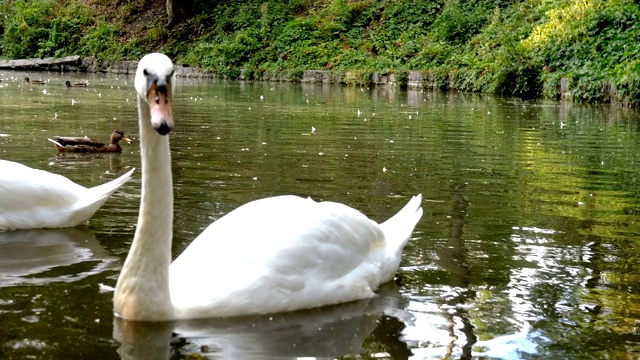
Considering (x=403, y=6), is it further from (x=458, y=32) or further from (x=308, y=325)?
(x=308, y=325)

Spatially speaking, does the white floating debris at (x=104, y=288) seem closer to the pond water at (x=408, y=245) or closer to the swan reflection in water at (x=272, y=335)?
the pond water at (x=408, y=245)

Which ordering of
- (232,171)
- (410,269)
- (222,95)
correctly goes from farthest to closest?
(222,95) < (232,171) < (410,269)

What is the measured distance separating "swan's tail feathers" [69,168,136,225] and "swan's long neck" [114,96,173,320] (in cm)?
245

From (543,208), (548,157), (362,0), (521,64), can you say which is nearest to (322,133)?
(548,157)

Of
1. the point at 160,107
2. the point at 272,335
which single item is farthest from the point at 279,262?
the point at 160,107

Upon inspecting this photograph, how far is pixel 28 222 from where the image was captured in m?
6.64

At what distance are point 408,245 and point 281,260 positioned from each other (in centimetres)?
202

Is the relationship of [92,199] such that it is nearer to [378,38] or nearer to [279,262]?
[279,262]

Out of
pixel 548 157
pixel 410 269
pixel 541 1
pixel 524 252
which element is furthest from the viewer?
pixel 541 1

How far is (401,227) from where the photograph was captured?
572 cm

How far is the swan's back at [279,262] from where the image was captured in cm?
448

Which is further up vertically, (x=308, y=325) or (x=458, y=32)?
(x=458, y=32)

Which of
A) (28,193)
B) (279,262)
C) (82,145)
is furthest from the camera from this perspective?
(82,145)

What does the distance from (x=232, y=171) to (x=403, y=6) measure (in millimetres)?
25393
